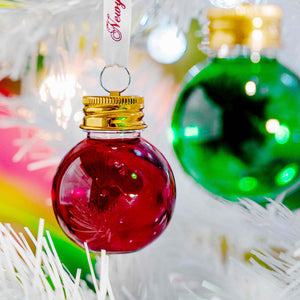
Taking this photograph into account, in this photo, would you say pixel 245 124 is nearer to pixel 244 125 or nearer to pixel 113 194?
pixel 244 125

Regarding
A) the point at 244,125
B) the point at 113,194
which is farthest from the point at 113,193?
the point at 244,125

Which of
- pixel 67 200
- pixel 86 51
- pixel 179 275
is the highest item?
pixel 86 51

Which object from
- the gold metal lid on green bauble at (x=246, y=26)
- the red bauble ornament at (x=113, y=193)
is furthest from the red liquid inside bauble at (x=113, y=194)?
the gold metal lid on green bauble at (x=246, y=26)

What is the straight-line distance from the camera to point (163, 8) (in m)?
0.47

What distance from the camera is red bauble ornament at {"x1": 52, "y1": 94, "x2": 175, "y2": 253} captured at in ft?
1.17

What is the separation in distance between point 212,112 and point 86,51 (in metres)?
0.19

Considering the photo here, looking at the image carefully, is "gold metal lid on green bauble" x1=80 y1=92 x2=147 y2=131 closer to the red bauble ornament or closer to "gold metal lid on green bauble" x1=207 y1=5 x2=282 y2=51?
the red bauble ornament

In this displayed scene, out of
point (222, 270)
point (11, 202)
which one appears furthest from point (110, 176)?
point (11, 202)

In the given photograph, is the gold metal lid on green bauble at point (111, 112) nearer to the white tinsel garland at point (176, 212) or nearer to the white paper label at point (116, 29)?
the white paper label at point (116, 29)

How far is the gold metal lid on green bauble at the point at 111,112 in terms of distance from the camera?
1.18 feet

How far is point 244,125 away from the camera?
40cm

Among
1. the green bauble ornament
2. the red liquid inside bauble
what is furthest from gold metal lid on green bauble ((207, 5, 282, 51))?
the red liquid inside bauble

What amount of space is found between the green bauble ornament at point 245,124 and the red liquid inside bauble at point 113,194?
60 millimetres

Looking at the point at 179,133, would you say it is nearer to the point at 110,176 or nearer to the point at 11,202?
the point at 110,176
